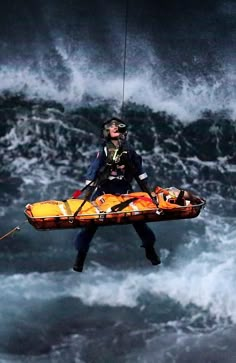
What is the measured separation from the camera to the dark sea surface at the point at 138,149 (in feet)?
50.5

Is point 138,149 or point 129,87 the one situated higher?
point 129,87

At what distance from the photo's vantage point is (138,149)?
61.4 feet

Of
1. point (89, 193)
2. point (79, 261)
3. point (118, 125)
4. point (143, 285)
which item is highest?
point (118, 125)

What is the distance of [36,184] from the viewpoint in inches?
711

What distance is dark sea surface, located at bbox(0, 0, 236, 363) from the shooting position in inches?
607

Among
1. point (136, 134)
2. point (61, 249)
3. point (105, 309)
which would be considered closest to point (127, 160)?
point (105, 309)

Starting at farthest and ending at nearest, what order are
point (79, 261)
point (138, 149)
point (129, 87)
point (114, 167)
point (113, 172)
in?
point (138, 149) → point (129, 87) → point (79, 261) → point (113, 172) → point (114, 167)

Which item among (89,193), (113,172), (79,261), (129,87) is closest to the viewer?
(89,193)

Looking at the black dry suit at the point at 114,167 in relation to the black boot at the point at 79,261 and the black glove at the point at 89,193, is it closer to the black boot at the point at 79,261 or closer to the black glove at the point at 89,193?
the black glove at the point at 89,193

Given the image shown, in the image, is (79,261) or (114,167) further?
(79,261)

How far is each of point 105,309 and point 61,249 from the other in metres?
2.16

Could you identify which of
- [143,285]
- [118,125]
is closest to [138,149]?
[143,285]

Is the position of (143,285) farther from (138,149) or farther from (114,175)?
(114,175)

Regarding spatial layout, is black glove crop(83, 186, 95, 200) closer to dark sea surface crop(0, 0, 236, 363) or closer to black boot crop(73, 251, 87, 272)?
black boot crop(73, 251, 87, 272)
